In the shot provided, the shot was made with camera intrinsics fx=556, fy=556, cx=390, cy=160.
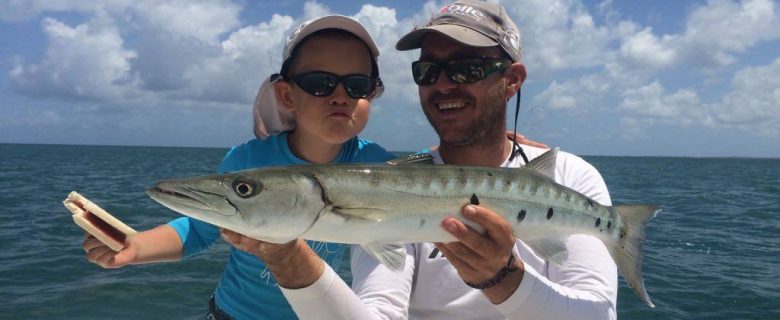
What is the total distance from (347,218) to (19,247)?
15683 mm

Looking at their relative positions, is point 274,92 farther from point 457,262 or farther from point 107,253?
point 457,262

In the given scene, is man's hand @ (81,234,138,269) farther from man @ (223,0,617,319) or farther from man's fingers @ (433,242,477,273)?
man's fingers @ (433,242,477,273)

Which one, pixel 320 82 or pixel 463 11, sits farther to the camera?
pixel 463 11

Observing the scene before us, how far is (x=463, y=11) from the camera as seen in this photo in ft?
13.9

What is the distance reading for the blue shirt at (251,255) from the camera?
422 centimetres

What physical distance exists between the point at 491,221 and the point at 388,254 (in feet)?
Result: 1.89

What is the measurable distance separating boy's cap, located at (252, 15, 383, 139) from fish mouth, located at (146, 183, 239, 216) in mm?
1772

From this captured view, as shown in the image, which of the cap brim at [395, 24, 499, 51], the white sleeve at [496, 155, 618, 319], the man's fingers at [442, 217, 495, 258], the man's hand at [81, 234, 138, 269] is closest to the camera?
the man's fingers at [442, 217, 495, 258]

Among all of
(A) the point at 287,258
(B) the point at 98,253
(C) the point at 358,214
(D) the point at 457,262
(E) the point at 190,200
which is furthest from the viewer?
(B) the point at 98,253

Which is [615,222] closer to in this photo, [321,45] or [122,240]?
[321,45]

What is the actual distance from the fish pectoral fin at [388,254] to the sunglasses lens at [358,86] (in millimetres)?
1429

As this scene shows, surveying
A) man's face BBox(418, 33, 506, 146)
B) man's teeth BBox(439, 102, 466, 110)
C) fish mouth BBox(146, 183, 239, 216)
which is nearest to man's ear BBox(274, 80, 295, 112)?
man's face BBox(418, 33, 506, 146)

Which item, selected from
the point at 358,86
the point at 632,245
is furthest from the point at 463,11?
the point at 632,245

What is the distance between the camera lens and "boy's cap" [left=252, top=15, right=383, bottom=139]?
4.06 m
